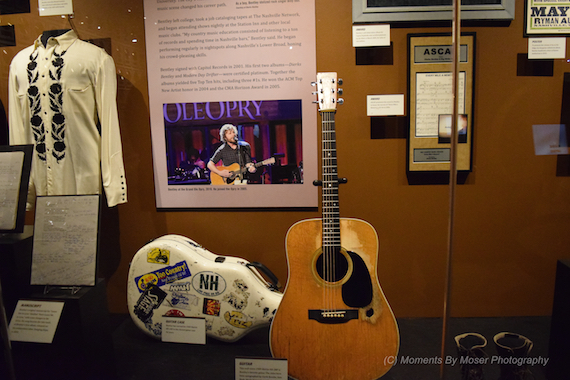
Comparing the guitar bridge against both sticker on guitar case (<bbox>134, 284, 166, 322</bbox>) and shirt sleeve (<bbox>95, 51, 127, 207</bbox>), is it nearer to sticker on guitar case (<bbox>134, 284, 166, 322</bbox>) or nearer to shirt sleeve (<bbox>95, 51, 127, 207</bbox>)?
sticker on guitar case (<bbox>134, 284, 166, 322</bbox>)

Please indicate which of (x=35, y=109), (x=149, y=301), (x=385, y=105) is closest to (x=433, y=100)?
(x=385, y=105)

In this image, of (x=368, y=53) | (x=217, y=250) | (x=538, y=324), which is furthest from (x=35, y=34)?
(x=538, y=324)

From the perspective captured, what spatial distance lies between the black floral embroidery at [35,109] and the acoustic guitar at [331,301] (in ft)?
4.05

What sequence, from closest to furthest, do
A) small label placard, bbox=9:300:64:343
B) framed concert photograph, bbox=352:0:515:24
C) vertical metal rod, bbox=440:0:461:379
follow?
1. vertical metal rod, bbox=440:0:461:379
2. small label placard, bbox=9:300:64:343
3. framed concert photograph, bbox=352:0:515:24

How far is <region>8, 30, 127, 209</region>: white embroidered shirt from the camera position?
1524 millimetres

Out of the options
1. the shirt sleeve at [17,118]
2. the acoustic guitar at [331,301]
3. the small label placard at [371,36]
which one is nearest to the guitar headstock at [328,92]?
the acoustic guitar at [331,301]

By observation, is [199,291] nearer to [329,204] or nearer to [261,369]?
[261,369]

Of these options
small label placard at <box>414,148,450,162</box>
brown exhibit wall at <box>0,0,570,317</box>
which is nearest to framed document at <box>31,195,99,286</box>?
brown exhibit wall at <box>0,0,570,317</box>

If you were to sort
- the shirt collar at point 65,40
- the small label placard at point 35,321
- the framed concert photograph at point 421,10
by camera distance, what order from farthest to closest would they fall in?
the shirt collar at point 65,40 < the framed concert photograph at point 421,10 < the small label placard at point 35,321

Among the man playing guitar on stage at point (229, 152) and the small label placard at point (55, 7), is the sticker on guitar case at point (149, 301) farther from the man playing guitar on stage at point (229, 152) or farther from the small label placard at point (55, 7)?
the small label placard at point (55, 7)

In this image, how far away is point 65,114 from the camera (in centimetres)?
153

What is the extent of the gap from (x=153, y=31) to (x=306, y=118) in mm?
870

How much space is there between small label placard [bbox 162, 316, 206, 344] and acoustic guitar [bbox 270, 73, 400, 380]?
40cm

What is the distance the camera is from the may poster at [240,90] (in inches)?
60.7
